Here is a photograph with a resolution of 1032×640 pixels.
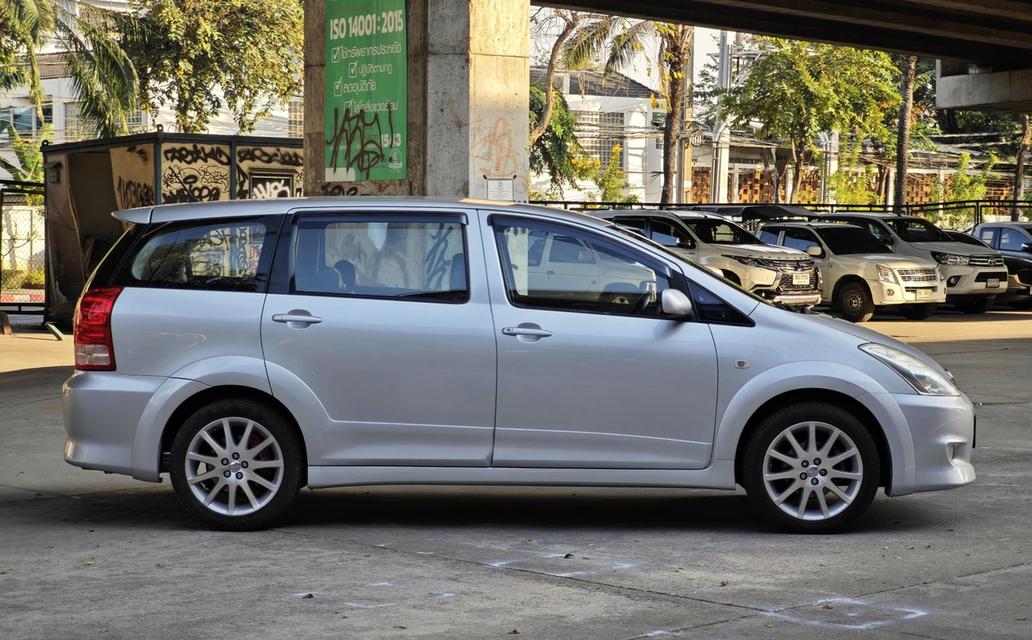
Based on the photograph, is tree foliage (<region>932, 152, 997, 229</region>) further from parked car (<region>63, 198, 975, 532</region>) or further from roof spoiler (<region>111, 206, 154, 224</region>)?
roof spoiler (<region>111, 206, 154, 224</region>)

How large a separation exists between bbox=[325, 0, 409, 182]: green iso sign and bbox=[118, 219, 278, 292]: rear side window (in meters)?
6.23

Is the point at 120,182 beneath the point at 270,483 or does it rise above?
above

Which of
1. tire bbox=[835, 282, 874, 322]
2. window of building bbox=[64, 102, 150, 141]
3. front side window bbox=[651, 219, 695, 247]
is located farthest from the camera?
window of building bbox=[64, 102, 150, 141]

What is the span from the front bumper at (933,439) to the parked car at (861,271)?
16.7m

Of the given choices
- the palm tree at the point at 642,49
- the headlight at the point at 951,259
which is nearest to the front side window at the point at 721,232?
the headlight at the point at 951,259

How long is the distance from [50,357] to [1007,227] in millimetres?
18903

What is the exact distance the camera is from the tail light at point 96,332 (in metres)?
7.13

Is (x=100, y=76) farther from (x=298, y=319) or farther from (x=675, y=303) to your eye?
(x=675, y=303)

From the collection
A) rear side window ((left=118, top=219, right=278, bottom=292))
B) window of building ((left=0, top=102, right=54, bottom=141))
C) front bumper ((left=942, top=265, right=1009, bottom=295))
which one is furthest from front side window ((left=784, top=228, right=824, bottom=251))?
window of building ((left=0, top=102, right=54, bottom=141))

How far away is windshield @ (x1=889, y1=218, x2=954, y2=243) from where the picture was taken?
85.7 feet

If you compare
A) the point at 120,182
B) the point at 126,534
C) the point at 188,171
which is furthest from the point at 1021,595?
the point at 120,182

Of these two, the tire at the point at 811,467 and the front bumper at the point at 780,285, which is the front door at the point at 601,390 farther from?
the front bumper at the point at 780,285

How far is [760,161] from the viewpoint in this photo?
7369cm

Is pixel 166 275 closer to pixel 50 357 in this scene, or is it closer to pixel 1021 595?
pixel 1021 595
